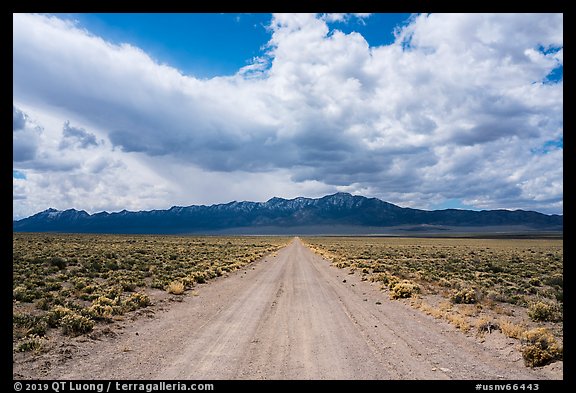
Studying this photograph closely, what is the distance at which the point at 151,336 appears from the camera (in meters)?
10.9

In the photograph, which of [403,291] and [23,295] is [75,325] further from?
[403,291]

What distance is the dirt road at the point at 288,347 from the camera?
308 inches

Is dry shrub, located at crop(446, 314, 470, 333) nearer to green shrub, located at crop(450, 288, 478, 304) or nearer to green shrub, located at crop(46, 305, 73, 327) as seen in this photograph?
green shrub, located at crop(450, 288, 478, 304)

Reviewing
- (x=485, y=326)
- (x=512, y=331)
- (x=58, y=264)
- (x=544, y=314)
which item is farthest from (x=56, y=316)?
(x=58, y=264)

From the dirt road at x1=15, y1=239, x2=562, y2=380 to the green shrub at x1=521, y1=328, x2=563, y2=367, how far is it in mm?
263

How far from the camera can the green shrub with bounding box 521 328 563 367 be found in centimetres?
840

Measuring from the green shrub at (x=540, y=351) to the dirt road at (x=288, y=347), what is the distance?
26cm

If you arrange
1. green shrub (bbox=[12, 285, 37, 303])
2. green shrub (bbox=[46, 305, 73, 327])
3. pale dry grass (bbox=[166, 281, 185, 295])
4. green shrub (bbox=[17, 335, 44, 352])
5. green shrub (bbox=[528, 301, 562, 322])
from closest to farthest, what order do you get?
1. green shrub (bbox=[17, 335, 44, 352])
2. green shrub (bbox=[46, 305, 73, 327])
3. green shrub (bbox=[528, 301, 562, 322])
4. green shrub (bbox=[12, 285, 37, 303])
5. pale dry grass (bbox=[166, 281, 185, 295])

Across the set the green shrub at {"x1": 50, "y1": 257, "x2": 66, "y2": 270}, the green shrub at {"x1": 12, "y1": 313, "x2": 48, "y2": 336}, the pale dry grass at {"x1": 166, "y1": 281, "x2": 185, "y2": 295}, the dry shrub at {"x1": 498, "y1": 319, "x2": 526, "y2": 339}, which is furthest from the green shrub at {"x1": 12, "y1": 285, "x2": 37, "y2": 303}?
the dry shrub at {"x1": 498, "y1": 319, "x2": 526, "y2": 339}

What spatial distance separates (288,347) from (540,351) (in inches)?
237

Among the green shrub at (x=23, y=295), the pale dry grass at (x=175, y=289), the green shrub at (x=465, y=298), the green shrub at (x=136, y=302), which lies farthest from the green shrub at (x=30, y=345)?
the green shrub at (x=465, y=298)

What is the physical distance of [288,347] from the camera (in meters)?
9.61
